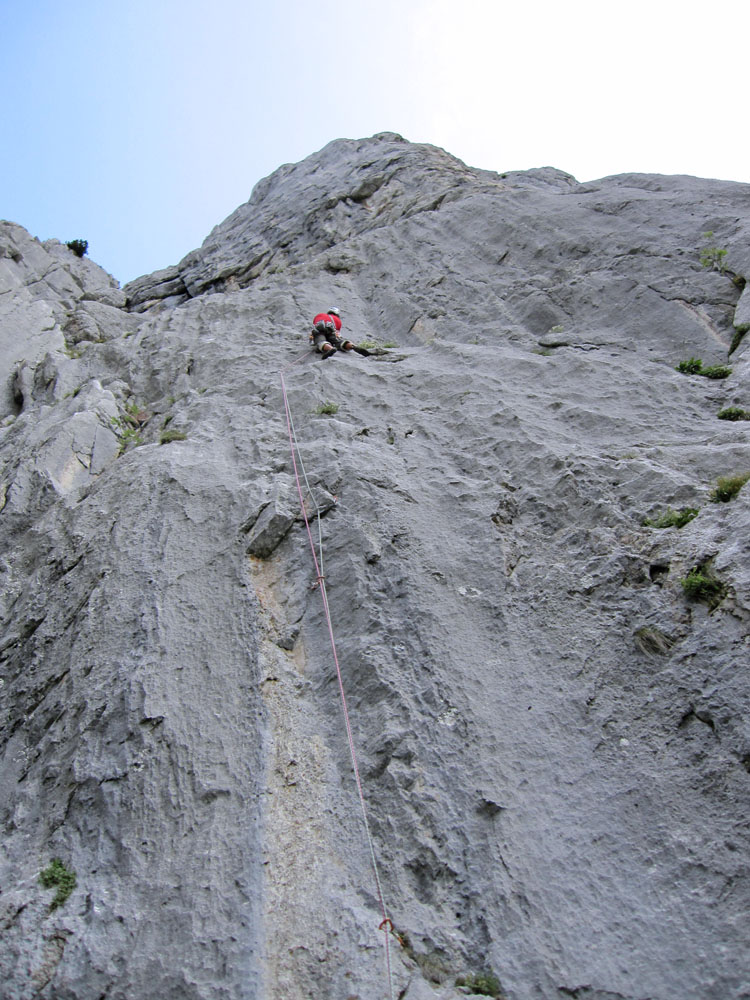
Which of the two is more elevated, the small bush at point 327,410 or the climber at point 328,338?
the climber at point 328,338

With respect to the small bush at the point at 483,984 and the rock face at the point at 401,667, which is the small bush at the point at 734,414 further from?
the small bush at the point at 483,984

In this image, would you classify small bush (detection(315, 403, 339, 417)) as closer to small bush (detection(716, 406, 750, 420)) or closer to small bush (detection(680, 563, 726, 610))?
small bush (detection(716, 406, 750, 420))

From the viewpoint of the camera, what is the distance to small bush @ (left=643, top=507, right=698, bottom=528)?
8.08 meters

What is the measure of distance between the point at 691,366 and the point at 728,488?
4318 mm

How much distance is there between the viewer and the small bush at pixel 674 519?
8078 millimetres

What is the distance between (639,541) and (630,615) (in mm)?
1159

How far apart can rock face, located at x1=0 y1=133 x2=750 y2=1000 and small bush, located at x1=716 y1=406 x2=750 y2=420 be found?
363mm

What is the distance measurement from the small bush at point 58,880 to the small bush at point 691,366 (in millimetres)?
10704

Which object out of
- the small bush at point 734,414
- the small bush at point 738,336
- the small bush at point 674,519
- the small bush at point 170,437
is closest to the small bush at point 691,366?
the small bush at point 738,336

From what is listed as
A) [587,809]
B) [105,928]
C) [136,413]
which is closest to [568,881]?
[587,809]

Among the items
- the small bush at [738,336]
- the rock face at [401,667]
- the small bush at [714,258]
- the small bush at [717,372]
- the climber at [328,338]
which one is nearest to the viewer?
the rock face at [401,667]

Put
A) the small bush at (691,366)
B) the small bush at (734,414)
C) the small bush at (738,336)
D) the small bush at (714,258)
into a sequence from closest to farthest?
the small bush at (734,414)
the small bush at (691,366)
the small bush at (738,336)
the small bush at (714,258)

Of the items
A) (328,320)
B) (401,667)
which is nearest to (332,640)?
Result: (401,667)

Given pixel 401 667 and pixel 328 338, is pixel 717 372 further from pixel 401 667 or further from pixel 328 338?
pixel 401 667
